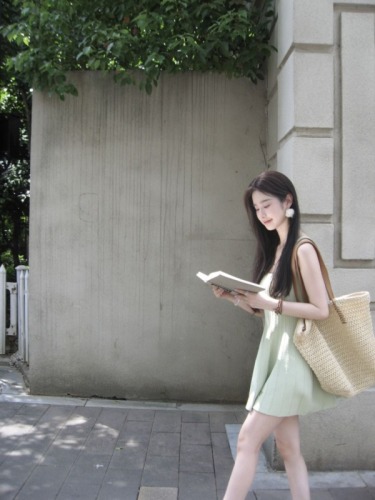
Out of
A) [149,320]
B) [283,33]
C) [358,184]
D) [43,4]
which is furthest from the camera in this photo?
[149,320]

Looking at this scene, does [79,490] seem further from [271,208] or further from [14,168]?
[14,168]

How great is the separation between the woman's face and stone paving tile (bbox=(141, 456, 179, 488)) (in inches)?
77.2

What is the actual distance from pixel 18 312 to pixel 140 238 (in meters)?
2.21

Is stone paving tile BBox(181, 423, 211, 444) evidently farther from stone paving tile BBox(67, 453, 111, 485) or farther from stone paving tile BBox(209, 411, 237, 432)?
stone paving tile BBox(67, 453, 111, 485)

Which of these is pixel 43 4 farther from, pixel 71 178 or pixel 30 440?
pixel 30 440

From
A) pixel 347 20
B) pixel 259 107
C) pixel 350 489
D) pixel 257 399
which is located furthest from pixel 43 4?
pixel 350 489

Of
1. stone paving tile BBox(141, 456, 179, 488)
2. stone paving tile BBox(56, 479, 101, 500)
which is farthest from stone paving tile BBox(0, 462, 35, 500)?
stone paving tile BBox(141, 456, 179, 488)

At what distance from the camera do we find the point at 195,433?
4496 mm

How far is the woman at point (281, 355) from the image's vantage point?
2.58 m

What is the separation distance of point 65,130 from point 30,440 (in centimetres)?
289

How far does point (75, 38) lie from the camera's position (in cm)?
501

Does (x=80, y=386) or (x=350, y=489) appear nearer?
(x=350, y=489)

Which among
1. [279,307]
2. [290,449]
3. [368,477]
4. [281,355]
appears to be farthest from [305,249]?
[368,477]

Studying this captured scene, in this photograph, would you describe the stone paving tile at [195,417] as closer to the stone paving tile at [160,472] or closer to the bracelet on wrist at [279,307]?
the stone paving tile at [160,472]
